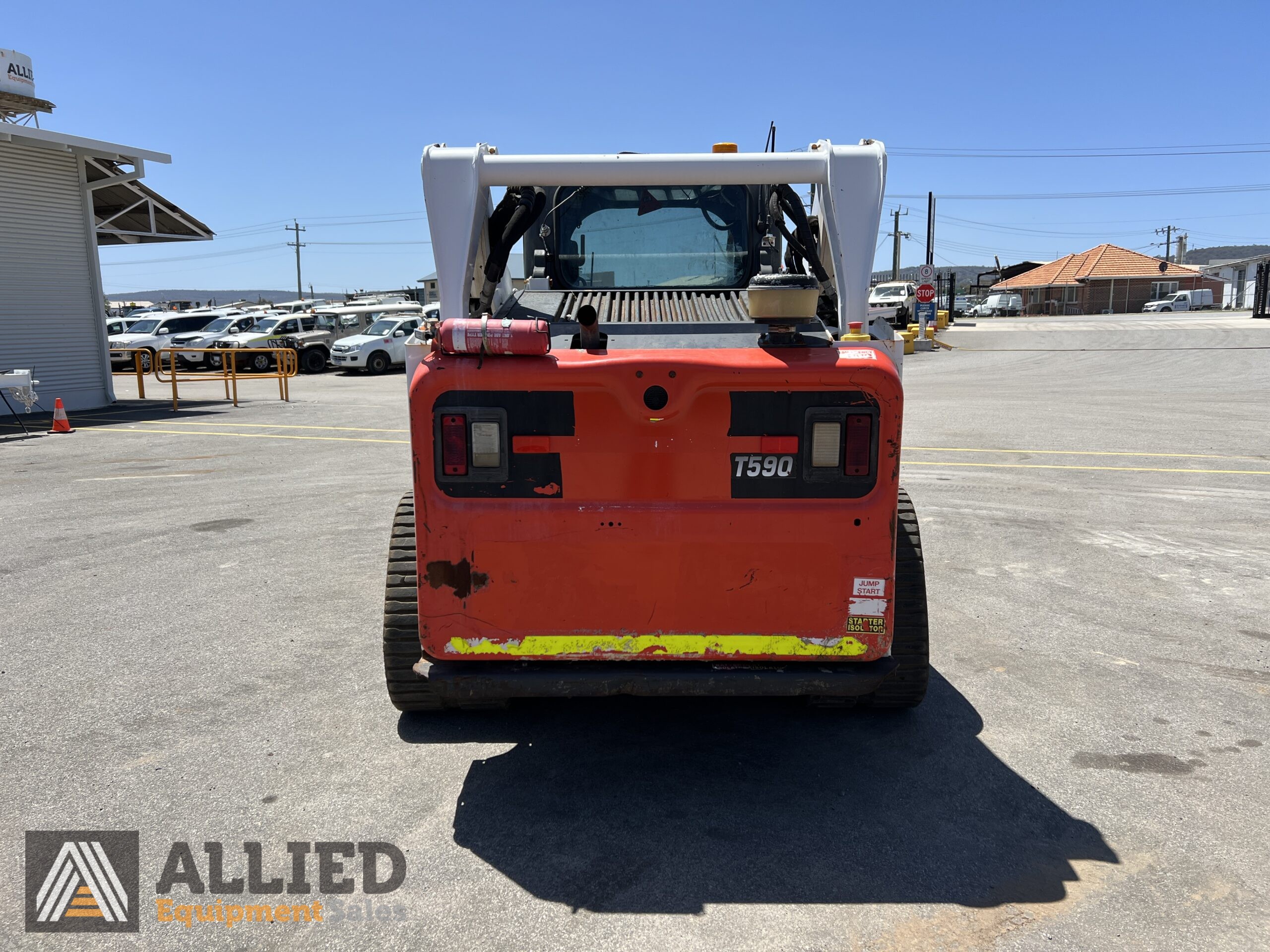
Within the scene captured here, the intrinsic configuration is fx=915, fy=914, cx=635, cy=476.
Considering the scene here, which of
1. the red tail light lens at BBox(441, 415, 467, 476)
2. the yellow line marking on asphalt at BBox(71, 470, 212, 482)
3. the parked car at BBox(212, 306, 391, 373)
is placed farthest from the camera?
the parked car at BBox(212, 306, 391, 373)

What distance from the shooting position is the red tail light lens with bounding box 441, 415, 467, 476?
3.27m

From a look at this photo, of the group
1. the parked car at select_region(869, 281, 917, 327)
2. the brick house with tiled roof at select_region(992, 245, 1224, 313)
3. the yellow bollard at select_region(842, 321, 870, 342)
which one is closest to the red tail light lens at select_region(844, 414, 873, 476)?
the yellow bollard at select_region(842, 321, 870, 342)

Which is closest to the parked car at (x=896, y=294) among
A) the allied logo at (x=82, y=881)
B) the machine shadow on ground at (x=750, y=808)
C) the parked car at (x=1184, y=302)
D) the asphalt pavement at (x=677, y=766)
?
the asphalt pavement at (x=677, y=766)

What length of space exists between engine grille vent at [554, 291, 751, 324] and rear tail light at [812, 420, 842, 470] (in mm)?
1034

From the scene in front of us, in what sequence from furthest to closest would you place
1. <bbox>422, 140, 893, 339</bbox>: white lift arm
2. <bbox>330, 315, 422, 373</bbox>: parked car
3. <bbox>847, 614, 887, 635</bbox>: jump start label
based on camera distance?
<bbox>330, 315, 422, 373</bbox>: parked car → <bbox>422, 140, 893, 339</bbox>: white lift arm → <bbox>847, 614, 887, 635</bbox>: jump start label

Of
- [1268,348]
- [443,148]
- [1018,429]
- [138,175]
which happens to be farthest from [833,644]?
[1268,348]

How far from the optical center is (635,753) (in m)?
3.86

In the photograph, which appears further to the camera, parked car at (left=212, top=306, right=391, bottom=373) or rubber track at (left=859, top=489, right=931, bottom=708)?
parked car at (left=212, top=306, right=391, bottom=373)

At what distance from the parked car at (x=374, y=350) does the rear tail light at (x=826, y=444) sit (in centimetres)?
2610

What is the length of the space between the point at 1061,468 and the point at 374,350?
22525 millimetres

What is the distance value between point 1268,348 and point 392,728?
3149 cm

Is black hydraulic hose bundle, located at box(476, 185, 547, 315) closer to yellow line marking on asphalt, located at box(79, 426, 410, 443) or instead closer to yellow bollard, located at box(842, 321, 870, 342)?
yellow bollard, located at box(842, 321, 870, 342)

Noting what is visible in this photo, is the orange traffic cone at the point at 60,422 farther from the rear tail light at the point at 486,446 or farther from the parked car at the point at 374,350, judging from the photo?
the rear tail light at the point at 486,446

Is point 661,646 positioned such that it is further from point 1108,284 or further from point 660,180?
point 1108,284
